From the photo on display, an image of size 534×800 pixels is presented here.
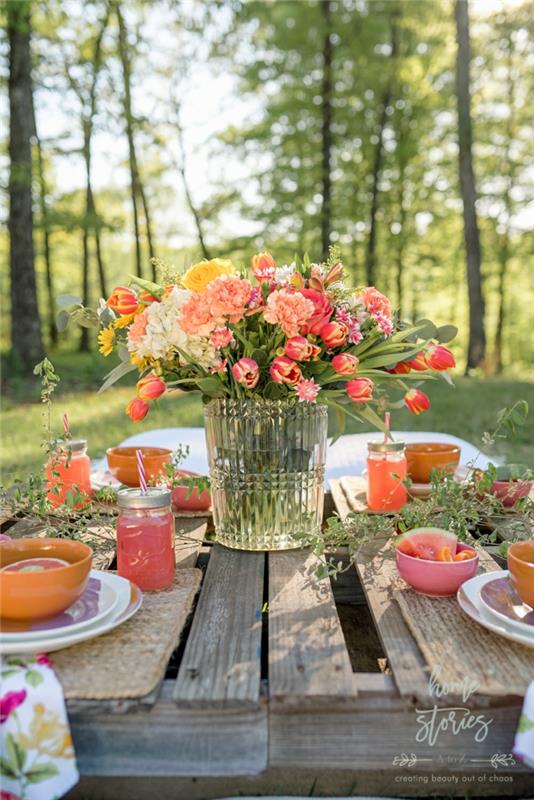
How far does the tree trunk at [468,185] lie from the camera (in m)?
8.89

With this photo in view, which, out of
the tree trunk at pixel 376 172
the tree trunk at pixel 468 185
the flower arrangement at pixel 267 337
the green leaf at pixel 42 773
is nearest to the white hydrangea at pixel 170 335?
the flower arrangement at pixel 267 337

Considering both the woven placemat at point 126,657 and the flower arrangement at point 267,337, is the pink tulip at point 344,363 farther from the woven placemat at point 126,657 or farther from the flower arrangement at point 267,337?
the woven placemat at point 126,657

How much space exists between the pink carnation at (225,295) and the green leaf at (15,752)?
0.83 m

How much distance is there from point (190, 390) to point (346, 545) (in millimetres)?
542

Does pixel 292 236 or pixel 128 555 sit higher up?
pixel 292 236

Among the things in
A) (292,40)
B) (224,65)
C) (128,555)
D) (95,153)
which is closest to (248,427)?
(128,555)

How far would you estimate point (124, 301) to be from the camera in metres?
1.60

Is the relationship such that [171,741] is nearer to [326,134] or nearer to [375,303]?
[375,303]

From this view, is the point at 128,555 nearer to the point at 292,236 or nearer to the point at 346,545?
the point at 346,545

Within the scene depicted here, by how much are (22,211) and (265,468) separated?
745 cm

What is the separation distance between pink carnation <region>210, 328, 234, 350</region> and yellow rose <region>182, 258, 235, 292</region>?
0.10 meters

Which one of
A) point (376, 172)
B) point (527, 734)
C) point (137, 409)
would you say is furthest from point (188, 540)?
point (376, 172)

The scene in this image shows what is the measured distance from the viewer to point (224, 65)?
1282cm

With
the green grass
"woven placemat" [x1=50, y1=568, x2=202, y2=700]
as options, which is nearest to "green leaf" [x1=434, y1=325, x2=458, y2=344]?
"woven placemat" [x1=50, y1=568, x2=202, y2=700]
